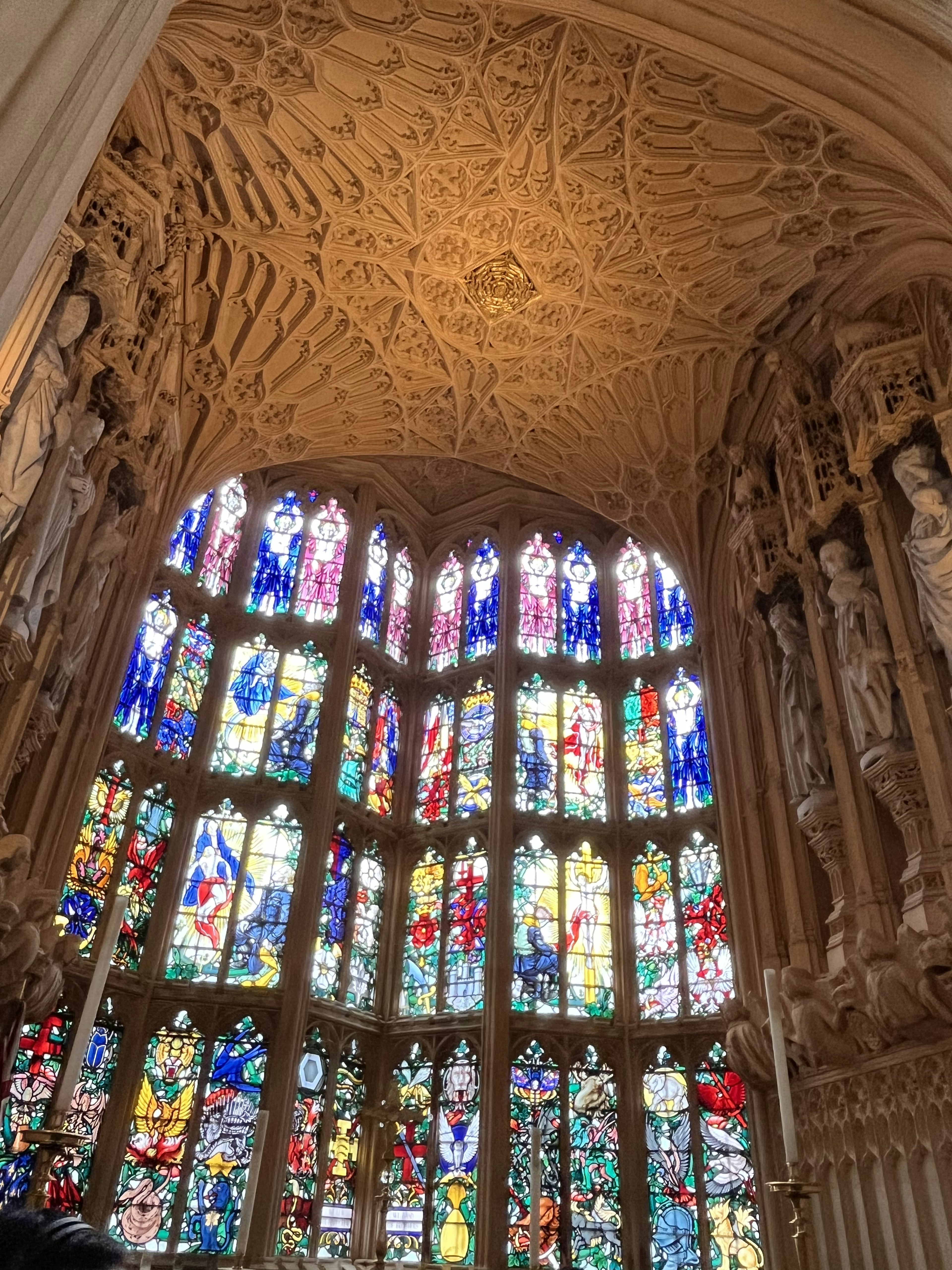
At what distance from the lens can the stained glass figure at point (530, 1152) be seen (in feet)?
34.1

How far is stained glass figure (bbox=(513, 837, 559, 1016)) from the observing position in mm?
11961

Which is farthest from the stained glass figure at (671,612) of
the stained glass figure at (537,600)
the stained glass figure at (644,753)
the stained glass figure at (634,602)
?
the stained glass figure at (537,600)

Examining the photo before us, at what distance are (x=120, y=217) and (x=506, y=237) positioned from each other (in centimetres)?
415

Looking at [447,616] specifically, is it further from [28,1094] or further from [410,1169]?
[28,1094]

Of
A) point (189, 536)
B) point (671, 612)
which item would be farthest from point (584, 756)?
point (189, 536)

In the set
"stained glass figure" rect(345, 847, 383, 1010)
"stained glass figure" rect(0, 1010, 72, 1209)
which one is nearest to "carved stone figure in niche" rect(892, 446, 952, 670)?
"stained glass figure" rect(345, 847, 383, 1010)

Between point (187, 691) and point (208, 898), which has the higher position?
point (187, 691)

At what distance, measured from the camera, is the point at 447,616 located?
1592 centimetres

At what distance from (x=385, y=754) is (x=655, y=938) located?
457cm

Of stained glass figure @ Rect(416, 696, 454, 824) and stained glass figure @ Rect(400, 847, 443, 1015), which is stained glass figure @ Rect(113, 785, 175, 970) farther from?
stained glass figure @ Rect(416, 696, 454, 824)

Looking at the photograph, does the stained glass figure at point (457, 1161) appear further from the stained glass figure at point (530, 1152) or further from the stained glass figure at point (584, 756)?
the stained glass figure at point (584, 756)

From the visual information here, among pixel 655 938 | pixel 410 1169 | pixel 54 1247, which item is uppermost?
pixel 655 938

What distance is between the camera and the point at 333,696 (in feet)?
45.2

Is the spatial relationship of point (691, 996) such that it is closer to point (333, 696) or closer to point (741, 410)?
point (333, 696)
